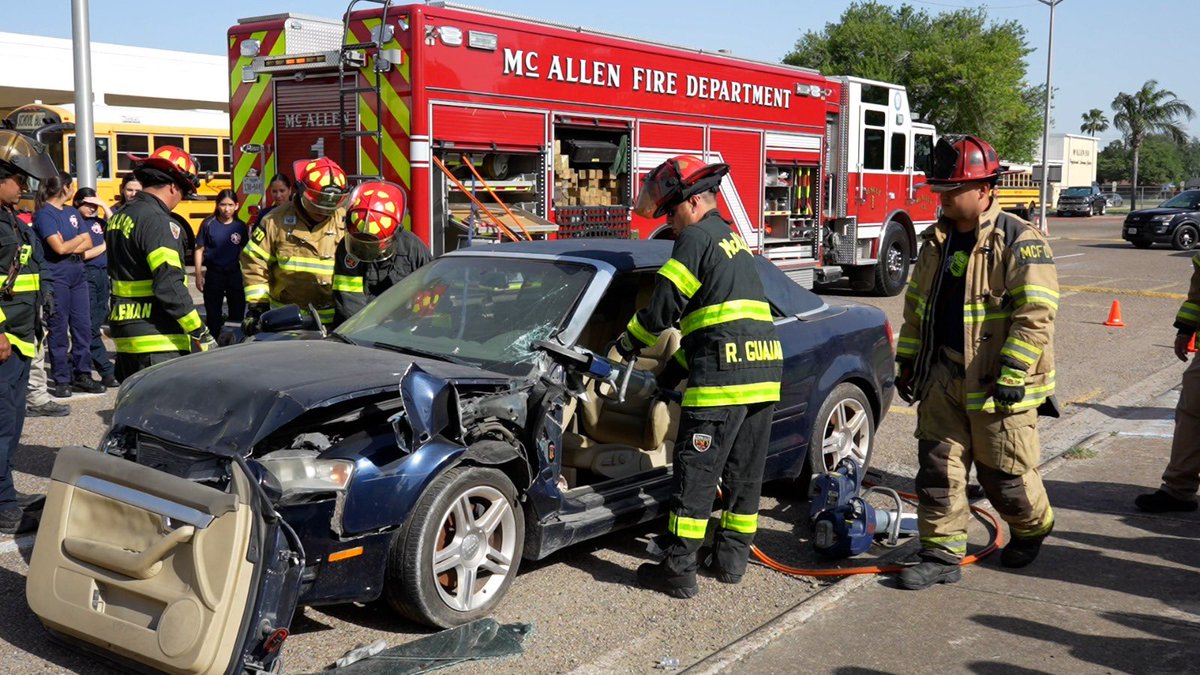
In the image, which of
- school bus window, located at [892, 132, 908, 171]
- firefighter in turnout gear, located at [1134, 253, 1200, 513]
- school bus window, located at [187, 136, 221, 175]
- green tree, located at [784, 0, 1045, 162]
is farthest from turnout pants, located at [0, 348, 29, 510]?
green tree, located at [784, 0, 1045, 162]

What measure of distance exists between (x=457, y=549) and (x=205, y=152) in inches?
824

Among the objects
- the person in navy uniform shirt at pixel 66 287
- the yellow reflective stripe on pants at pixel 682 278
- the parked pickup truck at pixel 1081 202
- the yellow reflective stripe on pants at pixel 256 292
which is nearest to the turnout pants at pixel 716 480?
the yellow reflective stripe on pants at pixel 682 278

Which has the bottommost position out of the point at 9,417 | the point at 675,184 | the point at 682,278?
the point at 9,417

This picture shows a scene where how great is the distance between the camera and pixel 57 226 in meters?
9.07

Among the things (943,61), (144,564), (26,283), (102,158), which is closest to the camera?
(144,564)

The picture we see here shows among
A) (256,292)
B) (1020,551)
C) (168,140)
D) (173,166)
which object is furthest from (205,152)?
(1020,551)

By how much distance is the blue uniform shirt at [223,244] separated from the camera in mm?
10133

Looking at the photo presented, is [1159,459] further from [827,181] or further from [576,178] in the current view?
[827,181]

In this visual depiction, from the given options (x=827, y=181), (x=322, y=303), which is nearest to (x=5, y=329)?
(x=322, y=303)

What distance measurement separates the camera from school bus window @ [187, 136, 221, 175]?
23.2 meters

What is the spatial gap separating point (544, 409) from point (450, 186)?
→ 5815 millimetres

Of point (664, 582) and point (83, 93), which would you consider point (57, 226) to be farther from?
point (664, 582)

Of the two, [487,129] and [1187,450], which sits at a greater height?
[487,129]

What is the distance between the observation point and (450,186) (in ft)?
33.2
